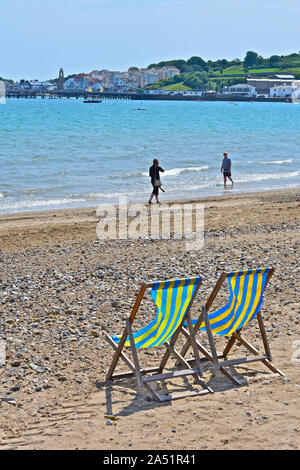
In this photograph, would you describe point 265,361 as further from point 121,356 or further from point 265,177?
point 265,177

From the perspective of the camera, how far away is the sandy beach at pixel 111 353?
506 cm

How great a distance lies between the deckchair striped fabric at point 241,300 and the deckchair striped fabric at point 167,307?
42cm

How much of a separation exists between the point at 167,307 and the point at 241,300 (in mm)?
779

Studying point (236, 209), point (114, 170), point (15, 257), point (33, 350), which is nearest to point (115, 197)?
point (236, 209)

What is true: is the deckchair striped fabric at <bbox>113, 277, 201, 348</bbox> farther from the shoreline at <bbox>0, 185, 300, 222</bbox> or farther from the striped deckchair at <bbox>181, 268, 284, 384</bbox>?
the shoreline at <bbox>0, 185, 300, 222</bbox>

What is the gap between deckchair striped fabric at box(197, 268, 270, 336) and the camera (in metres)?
5.90

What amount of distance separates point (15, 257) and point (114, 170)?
17.9m

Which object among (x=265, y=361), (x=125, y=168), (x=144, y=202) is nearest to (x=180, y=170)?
(x=125, y=168)

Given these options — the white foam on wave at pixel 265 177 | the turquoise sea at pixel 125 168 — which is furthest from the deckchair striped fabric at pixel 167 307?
the white foam on wave at pixel 265 177

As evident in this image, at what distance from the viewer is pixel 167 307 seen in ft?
18.6

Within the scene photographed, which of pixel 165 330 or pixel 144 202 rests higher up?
pixel 165 330

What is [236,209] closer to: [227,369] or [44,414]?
[227,369]

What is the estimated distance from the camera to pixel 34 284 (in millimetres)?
9062

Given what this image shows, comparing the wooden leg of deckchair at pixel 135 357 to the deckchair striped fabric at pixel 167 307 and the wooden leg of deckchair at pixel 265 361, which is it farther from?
the wooden leg of deckchair at pixel 265 361
